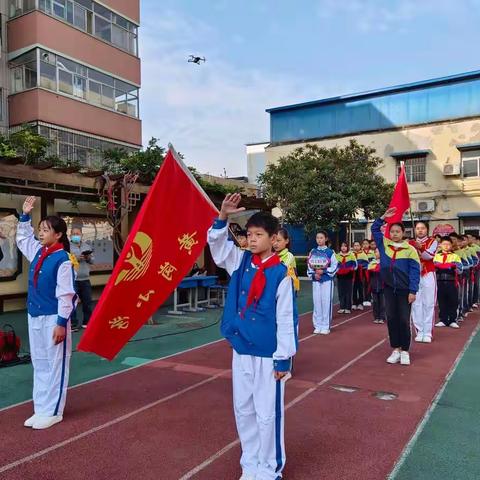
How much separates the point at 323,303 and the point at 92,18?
15.1m

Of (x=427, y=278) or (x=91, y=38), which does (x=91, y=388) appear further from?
(x=91, y=38)

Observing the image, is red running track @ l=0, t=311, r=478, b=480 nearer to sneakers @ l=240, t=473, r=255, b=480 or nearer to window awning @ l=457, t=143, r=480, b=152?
sneakers @ l=240, t=473, r=255, b=480

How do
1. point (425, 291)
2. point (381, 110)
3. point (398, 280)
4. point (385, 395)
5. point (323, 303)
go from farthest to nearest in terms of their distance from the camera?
point (381, 110) < point (323, 303) < point (425, 291) < point (398, 280) < point (385, 395)

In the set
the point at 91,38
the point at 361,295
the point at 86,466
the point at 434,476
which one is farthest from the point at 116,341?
the point at 91,38

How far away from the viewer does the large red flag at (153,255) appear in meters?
4.39

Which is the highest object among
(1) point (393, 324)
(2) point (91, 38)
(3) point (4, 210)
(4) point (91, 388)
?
(2) point (91, 38)

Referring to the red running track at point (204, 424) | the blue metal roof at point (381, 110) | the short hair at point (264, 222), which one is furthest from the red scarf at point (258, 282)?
the blue metal roof at point (381, 110)

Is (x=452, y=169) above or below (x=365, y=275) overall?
above

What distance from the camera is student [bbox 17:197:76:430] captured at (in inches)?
180

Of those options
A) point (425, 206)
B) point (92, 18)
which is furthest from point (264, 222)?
point (425, 206)

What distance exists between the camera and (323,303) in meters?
9.51

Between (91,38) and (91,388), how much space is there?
16232mm

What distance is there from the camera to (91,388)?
19.1 ft

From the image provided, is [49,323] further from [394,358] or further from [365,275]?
[365,275]
